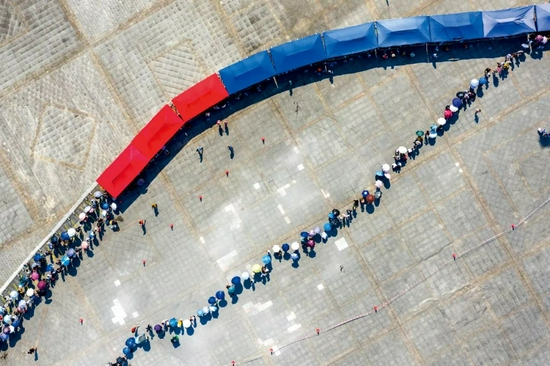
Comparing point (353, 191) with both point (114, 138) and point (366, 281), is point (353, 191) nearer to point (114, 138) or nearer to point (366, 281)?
point (366, 281)

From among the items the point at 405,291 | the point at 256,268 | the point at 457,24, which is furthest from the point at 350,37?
the point at 405,291

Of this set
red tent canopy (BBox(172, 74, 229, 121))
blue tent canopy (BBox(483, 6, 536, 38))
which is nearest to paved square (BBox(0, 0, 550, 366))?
blue tent canopy (BBox(483, 6, 536, 38))

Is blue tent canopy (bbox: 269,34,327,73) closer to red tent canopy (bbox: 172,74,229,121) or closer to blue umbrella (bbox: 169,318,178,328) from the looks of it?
red tent canopy (bbox: 172,74,229,121)

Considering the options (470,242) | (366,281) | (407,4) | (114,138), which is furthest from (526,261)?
(114,138)

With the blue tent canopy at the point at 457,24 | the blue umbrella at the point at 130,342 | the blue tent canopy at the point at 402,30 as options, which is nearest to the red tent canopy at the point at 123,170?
the blue umbrella at the point at 130,342

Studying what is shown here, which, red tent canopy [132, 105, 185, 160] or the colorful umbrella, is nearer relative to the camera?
red tent canopy [132, 105, 185, 160]

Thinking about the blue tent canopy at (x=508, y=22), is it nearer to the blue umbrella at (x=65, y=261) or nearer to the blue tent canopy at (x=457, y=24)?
the blue tent canopy at (x=457, y=24)

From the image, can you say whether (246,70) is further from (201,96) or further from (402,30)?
(402,30)
